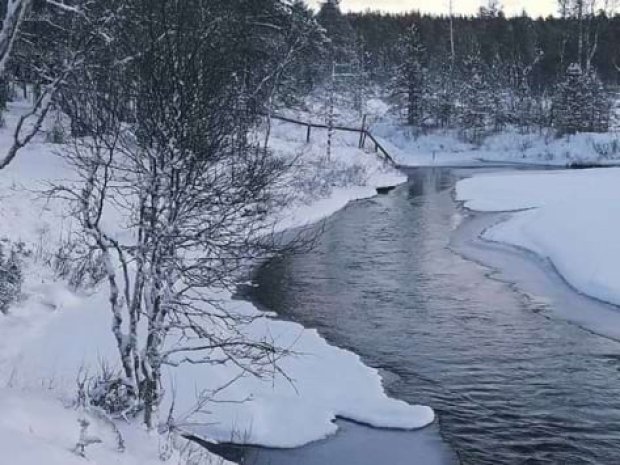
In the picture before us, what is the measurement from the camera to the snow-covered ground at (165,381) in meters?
5.31

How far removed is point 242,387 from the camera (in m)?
8.84

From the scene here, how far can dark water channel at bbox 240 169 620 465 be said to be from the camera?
26.5 feet

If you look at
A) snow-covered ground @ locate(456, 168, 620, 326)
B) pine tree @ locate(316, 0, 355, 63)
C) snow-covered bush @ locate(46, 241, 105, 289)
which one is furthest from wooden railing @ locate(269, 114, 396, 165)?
A: snow-covered bush @ locate(46, 241, 105, 289)

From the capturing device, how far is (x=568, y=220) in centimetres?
1930

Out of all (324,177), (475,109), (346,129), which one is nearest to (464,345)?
(324,177)

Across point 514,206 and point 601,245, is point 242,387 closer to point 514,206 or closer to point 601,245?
point 601,245

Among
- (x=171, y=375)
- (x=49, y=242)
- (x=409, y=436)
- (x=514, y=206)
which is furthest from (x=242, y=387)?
(x=514, y=206)

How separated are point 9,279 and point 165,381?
11.1 ft

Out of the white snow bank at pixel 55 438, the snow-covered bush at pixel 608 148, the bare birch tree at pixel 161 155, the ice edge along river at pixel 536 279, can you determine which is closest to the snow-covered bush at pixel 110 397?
the bare birch tree at pixel 161 155

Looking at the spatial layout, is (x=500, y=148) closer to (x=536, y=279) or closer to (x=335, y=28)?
(x=335, y=28)

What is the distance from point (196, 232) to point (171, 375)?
7.31ft

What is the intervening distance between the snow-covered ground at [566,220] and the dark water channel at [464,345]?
1.56 metres

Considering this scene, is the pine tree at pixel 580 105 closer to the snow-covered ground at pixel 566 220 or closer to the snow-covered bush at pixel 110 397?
the snow-covered ground at pixel 566 220

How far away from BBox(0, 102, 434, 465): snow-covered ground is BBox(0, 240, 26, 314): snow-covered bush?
0.16 metres
